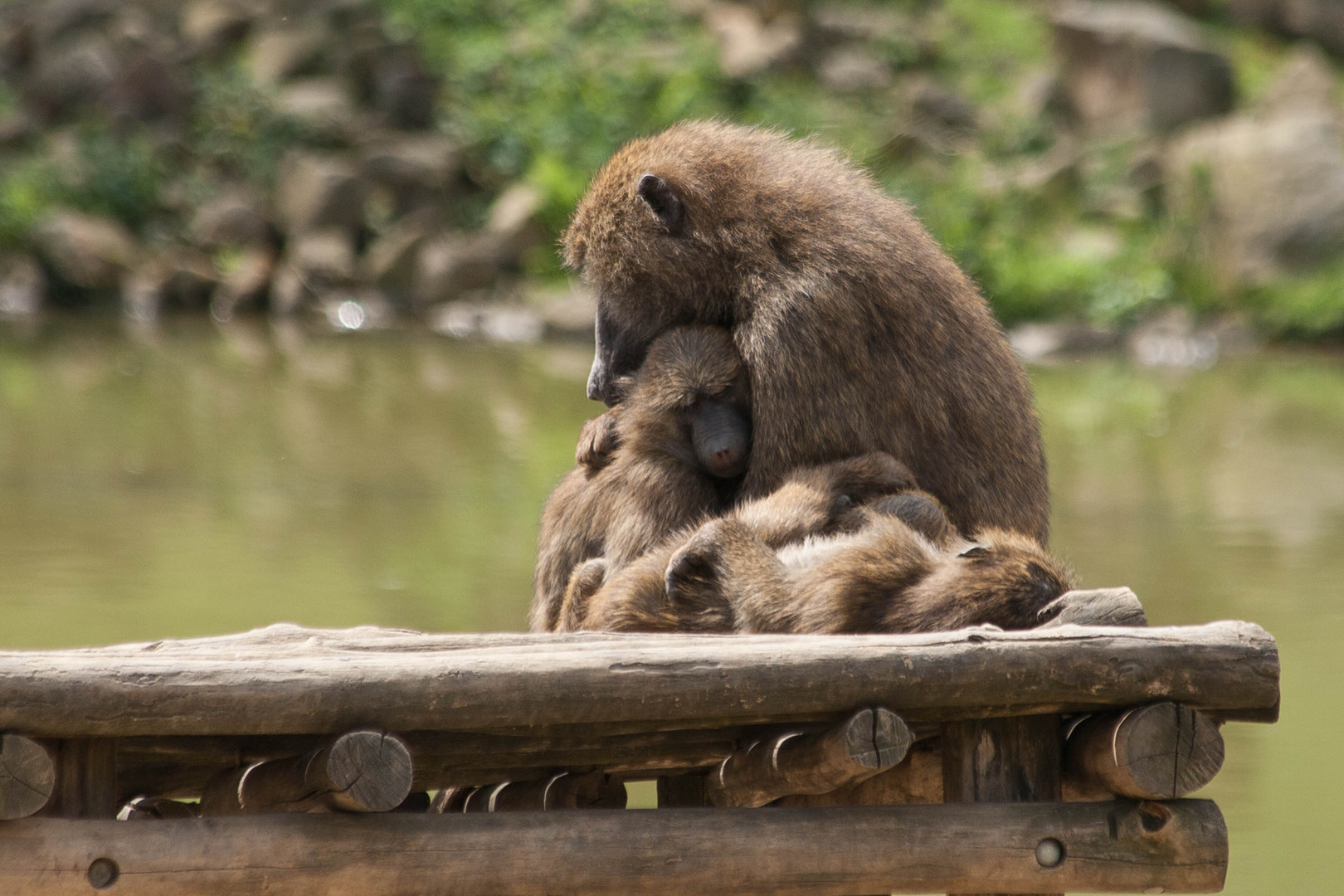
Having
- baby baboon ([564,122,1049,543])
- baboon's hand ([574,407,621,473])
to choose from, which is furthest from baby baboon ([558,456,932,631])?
baboon's hand ([574,407,621,473])

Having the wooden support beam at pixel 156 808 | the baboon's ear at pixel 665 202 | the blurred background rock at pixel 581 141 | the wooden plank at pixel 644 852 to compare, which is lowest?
the wooden plank at pixel 644 852

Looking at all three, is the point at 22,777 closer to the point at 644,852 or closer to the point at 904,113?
the point at 644,852

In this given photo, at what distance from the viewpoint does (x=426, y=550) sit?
8242 mm

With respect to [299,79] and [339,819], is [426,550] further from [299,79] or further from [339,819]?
[299,79]

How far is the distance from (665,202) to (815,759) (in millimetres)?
1314

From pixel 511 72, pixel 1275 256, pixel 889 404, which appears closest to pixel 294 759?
pixel 889 404

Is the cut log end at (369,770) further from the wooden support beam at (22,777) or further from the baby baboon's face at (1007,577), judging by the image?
the baby baboon's face at (1007,577)

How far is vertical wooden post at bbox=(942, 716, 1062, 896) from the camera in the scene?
284 centimetres

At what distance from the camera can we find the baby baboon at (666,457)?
3.23m

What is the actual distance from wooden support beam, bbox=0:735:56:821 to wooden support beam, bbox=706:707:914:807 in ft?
3.78

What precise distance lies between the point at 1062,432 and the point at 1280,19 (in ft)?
33.8

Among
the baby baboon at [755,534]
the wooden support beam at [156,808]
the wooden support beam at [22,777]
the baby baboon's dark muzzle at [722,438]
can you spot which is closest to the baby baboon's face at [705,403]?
the baby baboon's dark muzzle at [722,438]

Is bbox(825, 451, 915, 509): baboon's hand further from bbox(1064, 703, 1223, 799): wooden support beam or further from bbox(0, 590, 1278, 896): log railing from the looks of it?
bbox(1064, 703, 1223, 799): wooden support beam

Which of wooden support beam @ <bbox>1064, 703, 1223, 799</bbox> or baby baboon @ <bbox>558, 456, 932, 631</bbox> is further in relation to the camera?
baby baboon @ <bbox>558, 456, 932, 631</bbox>
